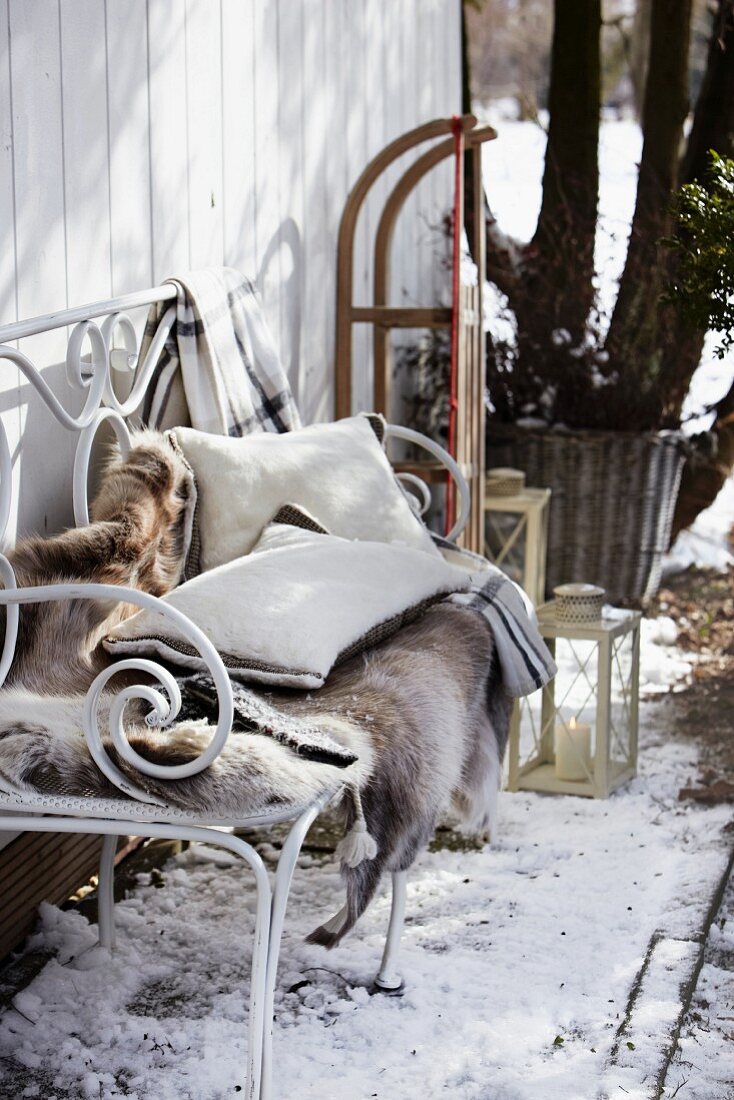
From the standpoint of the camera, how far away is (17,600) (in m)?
1.43

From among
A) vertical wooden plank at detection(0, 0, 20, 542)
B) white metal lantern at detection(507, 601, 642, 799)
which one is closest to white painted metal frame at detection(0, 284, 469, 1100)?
vertical wooden plank at detection(0, 0, 20, 542)

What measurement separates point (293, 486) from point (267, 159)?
35.4 inches

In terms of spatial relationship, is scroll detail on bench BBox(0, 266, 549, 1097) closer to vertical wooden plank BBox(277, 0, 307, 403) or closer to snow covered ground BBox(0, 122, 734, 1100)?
snow covered ground BBox(0, 122, 734, 1100)

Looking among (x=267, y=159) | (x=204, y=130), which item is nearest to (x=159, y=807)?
(x=204, y=130)

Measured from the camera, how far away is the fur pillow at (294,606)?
1.71 meters

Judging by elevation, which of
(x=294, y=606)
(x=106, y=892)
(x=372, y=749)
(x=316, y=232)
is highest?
(x=316, y=232)

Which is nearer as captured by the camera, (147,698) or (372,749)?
(147,698)

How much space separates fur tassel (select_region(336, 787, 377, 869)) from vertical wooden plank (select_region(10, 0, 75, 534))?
69cm

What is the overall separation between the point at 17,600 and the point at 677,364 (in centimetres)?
301

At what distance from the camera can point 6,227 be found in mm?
1771

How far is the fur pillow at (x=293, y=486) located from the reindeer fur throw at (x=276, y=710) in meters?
0.07

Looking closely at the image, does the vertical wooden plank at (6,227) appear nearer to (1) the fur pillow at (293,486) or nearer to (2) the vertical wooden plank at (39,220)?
(2) the vertical wooden plank at (39,220)

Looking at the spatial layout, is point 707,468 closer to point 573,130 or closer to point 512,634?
point 573,130

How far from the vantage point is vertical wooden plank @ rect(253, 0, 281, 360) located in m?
2.66
